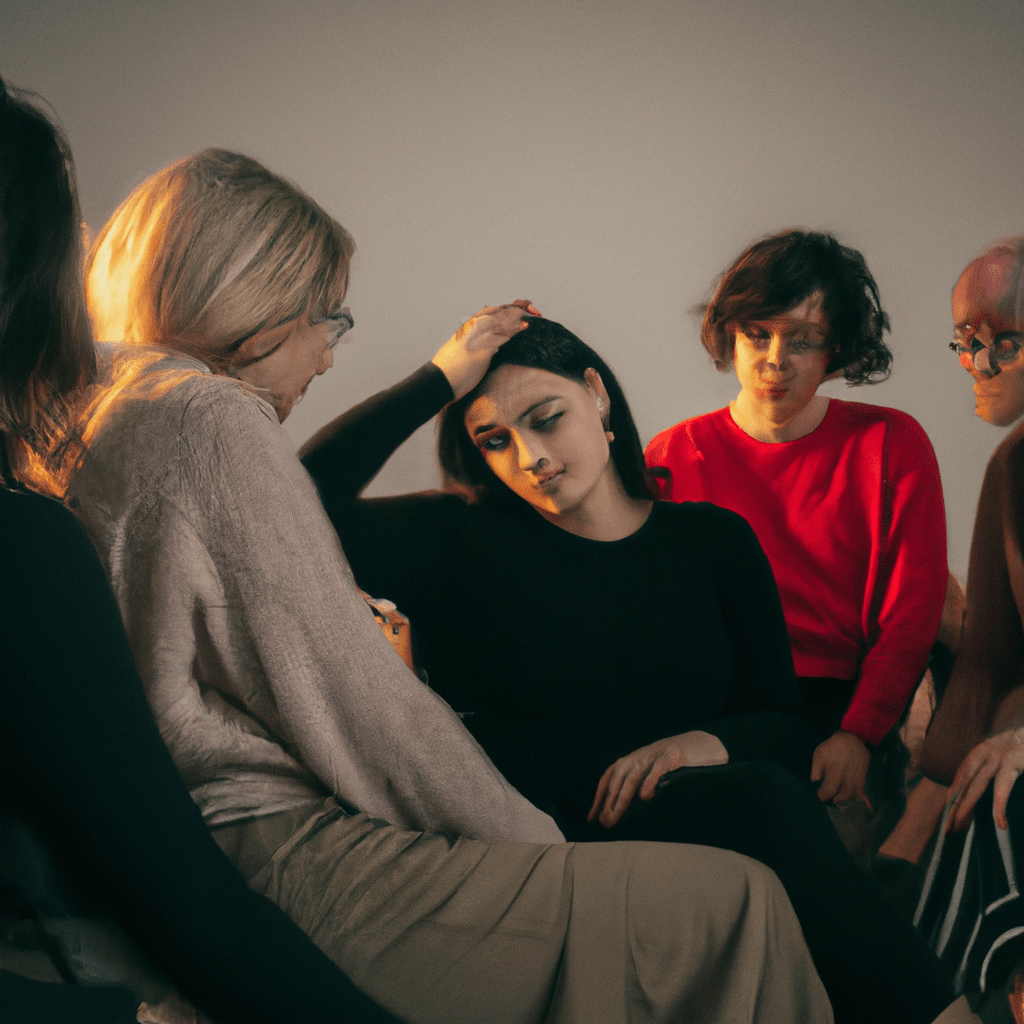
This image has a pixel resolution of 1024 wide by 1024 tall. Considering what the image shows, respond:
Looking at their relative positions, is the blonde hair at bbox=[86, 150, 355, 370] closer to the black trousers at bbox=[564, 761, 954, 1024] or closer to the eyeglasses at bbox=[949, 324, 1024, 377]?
the black trousers at bbox=[564, 761, 954, 1024]

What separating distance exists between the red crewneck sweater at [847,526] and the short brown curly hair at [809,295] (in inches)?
2.6

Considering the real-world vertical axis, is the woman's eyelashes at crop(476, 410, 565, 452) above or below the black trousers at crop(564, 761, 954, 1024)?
above

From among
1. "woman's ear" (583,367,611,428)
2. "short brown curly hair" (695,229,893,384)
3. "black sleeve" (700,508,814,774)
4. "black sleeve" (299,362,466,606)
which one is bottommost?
"black sleeve" (700,508,814,774)

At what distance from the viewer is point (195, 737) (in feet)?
3.05

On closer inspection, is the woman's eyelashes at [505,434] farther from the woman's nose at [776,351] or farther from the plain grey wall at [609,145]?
the woman's nose at [776,351]

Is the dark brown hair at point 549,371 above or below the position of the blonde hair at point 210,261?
below

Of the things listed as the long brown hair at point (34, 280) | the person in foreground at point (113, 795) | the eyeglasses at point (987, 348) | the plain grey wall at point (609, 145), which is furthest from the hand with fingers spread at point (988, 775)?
the long brown hair at point (34, 280)

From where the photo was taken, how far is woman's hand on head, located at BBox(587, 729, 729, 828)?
1010 mm

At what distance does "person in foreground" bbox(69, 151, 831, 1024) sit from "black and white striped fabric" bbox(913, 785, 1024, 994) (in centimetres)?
21

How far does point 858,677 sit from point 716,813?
271 millimetres

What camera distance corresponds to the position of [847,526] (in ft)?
3.56

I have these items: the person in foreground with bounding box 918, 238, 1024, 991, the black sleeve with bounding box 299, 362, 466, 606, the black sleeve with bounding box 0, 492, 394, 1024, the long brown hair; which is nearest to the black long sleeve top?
the black sleeve with bounding box 299, 362, 466, 606

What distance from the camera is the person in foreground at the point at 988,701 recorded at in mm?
1012

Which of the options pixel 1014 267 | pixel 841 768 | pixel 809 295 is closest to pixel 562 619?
pixel 841 768
